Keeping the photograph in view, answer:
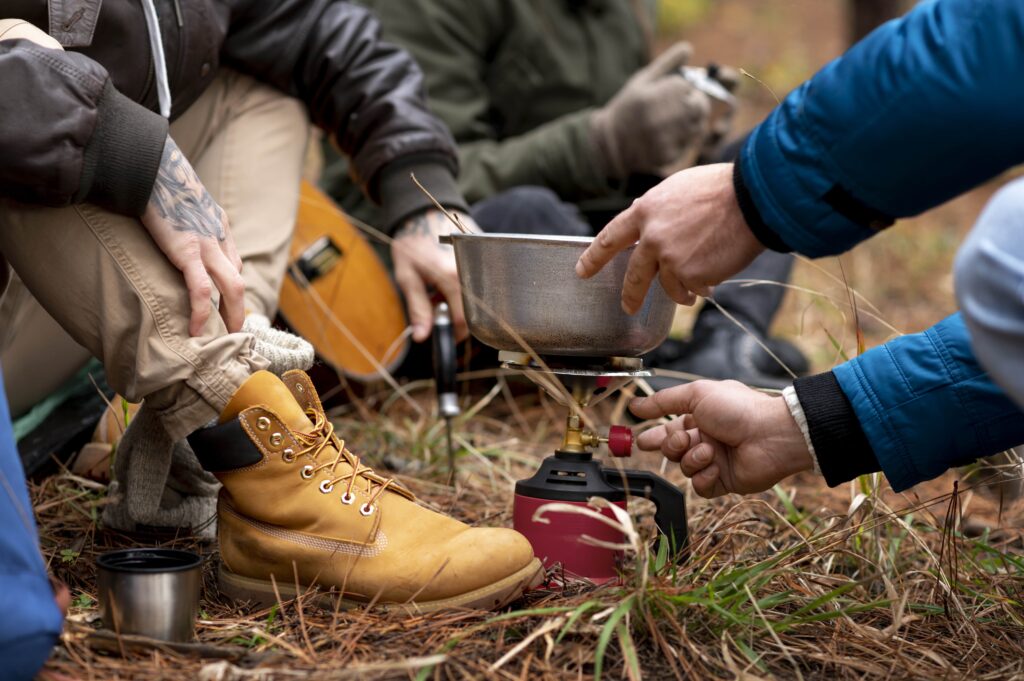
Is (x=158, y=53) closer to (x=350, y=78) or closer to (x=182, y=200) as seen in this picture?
(x=182, y=200)

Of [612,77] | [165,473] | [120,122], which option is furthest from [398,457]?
[612,77]

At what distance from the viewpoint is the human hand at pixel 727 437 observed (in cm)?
162

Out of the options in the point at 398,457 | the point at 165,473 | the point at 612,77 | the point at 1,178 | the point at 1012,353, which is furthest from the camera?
the point at 612,77

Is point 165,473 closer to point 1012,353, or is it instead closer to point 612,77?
point 1012,353

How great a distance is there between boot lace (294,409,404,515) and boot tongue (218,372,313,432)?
0.08ft

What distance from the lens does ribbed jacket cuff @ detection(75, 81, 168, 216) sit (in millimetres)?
1454

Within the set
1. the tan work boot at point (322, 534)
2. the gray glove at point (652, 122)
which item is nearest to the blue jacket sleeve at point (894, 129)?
the tan work boot at point (322, 534)

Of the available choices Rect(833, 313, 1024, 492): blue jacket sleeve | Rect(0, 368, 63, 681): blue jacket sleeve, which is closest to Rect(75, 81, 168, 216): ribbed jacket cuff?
Rect(0, 368, 63, 681): blue jacket sleeve

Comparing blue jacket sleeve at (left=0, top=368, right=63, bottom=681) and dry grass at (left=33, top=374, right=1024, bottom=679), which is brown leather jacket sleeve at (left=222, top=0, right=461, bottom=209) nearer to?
dry grass at (left=33, top=374, right=1024, bottom=679)

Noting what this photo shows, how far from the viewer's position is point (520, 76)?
3.55m

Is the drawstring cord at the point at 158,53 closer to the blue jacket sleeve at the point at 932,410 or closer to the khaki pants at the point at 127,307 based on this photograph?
the khaki pants at the point at 127,307

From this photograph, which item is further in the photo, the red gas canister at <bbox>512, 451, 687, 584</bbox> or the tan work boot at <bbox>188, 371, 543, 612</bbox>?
the red gas canister at <bbox>512, 451, 687, 584</bbox>

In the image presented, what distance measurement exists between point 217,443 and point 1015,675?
112cm

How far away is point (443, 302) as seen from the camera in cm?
245
